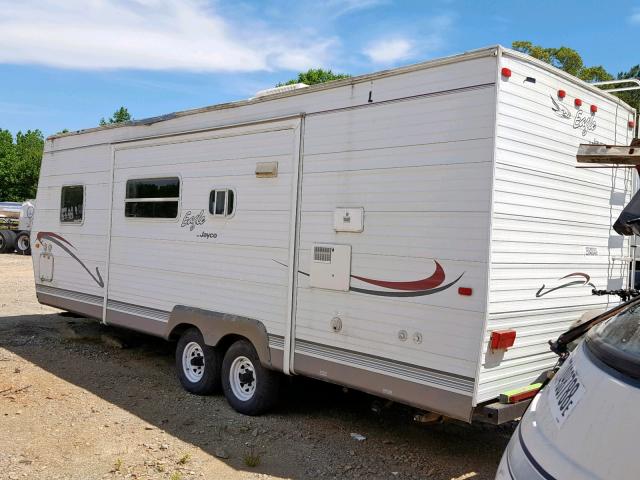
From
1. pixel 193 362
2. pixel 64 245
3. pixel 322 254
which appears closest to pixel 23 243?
pixel 64 245

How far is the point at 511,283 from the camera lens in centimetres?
413

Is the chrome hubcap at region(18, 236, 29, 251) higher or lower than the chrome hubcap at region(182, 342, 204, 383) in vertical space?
higher

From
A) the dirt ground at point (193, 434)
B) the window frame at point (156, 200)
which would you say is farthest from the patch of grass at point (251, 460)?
the window frame at point (156, 200)

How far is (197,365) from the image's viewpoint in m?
6.23

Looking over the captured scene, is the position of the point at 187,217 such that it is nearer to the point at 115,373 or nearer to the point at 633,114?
the point at 115,373

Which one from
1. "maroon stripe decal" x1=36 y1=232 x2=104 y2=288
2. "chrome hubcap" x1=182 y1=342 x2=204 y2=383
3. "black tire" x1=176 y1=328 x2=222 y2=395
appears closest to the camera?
"black tire" x1=176 y1=328 x2=222 y2=395

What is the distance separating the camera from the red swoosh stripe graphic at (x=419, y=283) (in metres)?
4.18

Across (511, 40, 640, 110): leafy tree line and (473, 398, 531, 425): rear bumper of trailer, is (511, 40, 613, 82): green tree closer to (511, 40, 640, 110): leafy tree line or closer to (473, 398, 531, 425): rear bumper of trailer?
(511, 40, 640, 110): leafy tree line

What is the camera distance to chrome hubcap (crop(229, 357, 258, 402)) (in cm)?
560

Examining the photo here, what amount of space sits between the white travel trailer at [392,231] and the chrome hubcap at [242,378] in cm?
1

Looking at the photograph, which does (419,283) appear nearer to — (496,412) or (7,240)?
(496,412)

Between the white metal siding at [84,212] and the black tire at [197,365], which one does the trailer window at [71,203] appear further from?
the black tire at [197,365]

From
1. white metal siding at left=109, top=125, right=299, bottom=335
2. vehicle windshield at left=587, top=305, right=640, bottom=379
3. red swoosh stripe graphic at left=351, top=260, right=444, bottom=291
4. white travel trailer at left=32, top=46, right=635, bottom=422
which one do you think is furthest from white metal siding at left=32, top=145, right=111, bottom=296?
vehicle windshield at left=587, top=305, right=640, bottom=379

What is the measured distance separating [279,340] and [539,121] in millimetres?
2680
